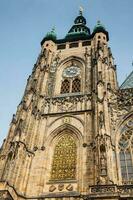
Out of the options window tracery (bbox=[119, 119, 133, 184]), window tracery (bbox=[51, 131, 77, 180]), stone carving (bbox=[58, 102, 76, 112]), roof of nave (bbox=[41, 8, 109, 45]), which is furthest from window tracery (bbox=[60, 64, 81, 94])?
window tracery (bbox=[119, 119, 133, 184])

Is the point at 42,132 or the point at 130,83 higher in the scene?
the point at 130,83

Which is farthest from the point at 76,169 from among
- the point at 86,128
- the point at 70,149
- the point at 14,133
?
the point at 14,133

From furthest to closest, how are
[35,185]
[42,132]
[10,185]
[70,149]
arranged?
[42,132] → [70,149] → [35,185] → [10,185]

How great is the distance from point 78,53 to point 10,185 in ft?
49.8

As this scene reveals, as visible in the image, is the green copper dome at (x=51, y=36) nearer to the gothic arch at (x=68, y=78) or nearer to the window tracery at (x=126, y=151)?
the gothic arch at (x=68, y=78)

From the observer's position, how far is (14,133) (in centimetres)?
2011

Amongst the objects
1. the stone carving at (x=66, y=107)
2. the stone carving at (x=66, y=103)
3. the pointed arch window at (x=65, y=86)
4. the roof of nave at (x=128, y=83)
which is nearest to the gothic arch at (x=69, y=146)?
the stone carving at (x=66, y=107)

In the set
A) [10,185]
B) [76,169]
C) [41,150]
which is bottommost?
[10,185]

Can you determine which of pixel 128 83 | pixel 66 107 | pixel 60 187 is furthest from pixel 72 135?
pixel 128 83

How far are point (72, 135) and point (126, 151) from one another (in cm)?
387

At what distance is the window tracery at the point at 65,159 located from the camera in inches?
720

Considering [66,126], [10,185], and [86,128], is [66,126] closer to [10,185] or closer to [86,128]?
[86,128]

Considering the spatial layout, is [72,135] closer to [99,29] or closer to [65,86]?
[65,86]

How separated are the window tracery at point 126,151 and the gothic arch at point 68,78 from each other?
226 inches
